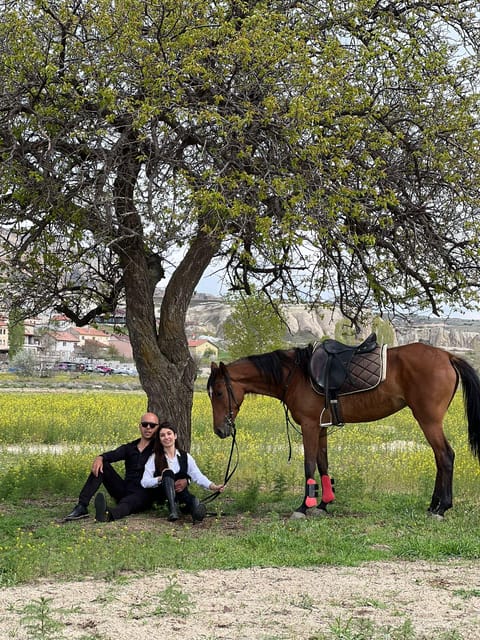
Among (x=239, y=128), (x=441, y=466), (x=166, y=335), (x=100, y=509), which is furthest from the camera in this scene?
(x=166, y=335)

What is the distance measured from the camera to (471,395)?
966 cm

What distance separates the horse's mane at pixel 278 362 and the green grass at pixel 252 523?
4.42 ft

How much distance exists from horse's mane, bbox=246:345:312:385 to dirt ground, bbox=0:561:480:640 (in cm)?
340

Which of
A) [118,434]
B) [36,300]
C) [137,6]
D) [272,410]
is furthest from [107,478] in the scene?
[272,410]

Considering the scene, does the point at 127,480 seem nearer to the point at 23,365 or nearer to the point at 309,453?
the point at 309,453

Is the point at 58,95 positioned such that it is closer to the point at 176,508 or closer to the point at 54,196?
the point at 54,196

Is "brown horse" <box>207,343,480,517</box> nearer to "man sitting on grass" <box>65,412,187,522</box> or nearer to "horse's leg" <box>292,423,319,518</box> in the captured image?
"horse's leg" <box>292,423,319,518</box>

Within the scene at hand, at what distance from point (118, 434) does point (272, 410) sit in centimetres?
794

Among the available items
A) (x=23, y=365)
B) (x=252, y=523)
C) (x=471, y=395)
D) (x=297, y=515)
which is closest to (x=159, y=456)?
(x=252, y=523)

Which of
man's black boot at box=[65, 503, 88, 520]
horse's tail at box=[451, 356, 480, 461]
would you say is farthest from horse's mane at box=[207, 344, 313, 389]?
man's black boot at box=[65, 503, 88, 520]

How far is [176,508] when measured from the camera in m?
9.16

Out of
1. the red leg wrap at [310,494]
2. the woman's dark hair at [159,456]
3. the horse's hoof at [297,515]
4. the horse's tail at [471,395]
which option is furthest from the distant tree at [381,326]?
the woman's dark hair at [159,456]

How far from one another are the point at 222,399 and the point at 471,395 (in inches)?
113

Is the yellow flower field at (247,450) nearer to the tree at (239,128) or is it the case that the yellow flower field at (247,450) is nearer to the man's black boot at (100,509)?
the man's black boot at (100,509)
